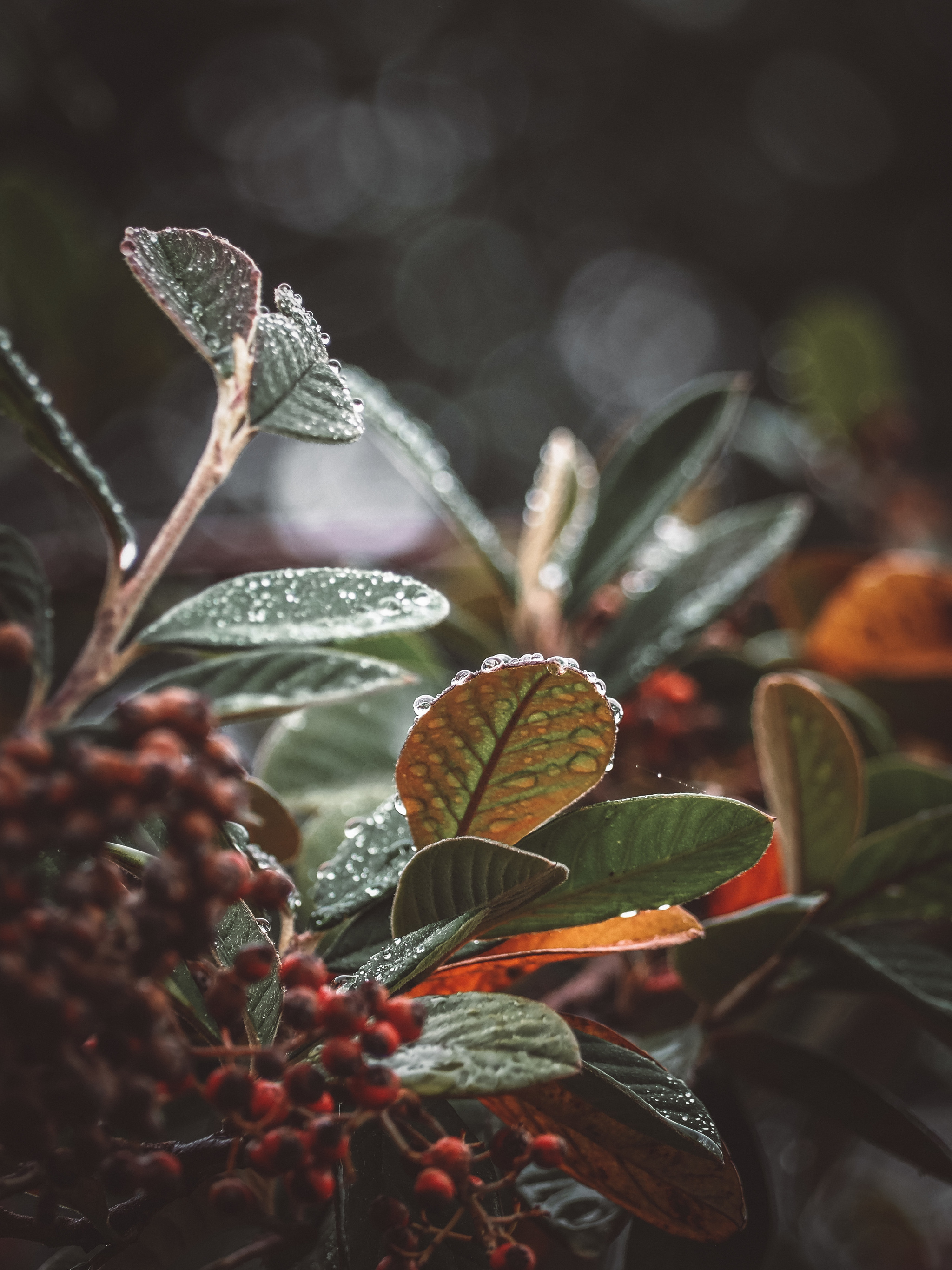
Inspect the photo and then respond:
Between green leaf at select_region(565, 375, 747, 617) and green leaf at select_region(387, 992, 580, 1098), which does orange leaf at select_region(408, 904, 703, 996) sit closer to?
green leaf at select_region(387, 992, 580, 1098)

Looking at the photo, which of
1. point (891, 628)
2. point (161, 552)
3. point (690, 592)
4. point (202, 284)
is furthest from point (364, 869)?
point (891, 628)

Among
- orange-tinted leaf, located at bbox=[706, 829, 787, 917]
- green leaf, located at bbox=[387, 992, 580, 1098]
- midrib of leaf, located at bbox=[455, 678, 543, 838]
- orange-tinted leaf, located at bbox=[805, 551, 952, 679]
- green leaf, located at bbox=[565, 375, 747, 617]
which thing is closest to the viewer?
green leaf, located at bbox=[387, 992, 580, 1098]

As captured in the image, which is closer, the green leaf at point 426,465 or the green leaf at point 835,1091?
the green leaf at point 835,1091

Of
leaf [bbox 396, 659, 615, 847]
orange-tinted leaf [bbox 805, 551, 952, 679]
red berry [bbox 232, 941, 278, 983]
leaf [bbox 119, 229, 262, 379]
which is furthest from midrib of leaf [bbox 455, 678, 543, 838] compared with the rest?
orange-tinted leaf [bbox 805, 551, 952, 679]

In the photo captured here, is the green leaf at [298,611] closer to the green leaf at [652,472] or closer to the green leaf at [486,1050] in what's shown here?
the green leaf at [486,1050]

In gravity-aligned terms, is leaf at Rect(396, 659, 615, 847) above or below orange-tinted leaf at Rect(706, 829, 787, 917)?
above

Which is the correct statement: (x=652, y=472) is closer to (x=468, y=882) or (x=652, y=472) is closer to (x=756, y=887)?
(x=756, y=887)

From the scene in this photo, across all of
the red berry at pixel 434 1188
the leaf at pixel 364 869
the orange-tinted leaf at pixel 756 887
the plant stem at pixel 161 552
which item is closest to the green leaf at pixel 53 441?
the plant stem at pixel 161 552
